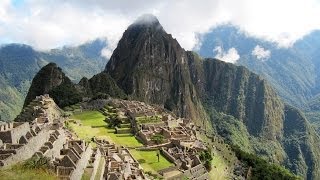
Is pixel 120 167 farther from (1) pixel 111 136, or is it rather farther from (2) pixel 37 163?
(1) pixel 111 136

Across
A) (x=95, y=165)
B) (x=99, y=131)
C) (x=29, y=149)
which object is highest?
(x=29, y=149)

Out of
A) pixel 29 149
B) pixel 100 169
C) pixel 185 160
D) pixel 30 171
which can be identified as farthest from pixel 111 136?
pixel 30 171

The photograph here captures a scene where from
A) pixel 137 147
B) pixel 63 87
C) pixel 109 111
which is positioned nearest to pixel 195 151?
pixel 137 147

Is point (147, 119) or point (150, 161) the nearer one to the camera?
point (150, 161)

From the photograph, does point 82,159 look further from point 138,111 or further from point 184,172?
point 138,111

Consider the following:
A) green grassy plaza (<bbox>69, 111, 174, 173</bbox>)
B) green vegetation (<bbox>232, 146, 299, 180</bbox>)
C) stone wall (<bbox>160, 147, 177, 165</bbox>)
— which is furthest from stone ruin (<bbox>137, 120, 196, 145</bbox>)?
green vegetation (<bbox>232, 146, 299, 180</bbox>)

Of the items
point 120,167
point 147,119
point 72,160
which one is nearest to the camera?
point 72,160

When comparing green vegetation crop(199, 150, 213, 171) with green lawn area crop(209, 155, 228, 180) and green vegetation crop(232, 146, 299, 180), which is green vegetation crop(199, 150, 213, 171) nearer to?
green lawn area crop(209, 155, 228, 180)
